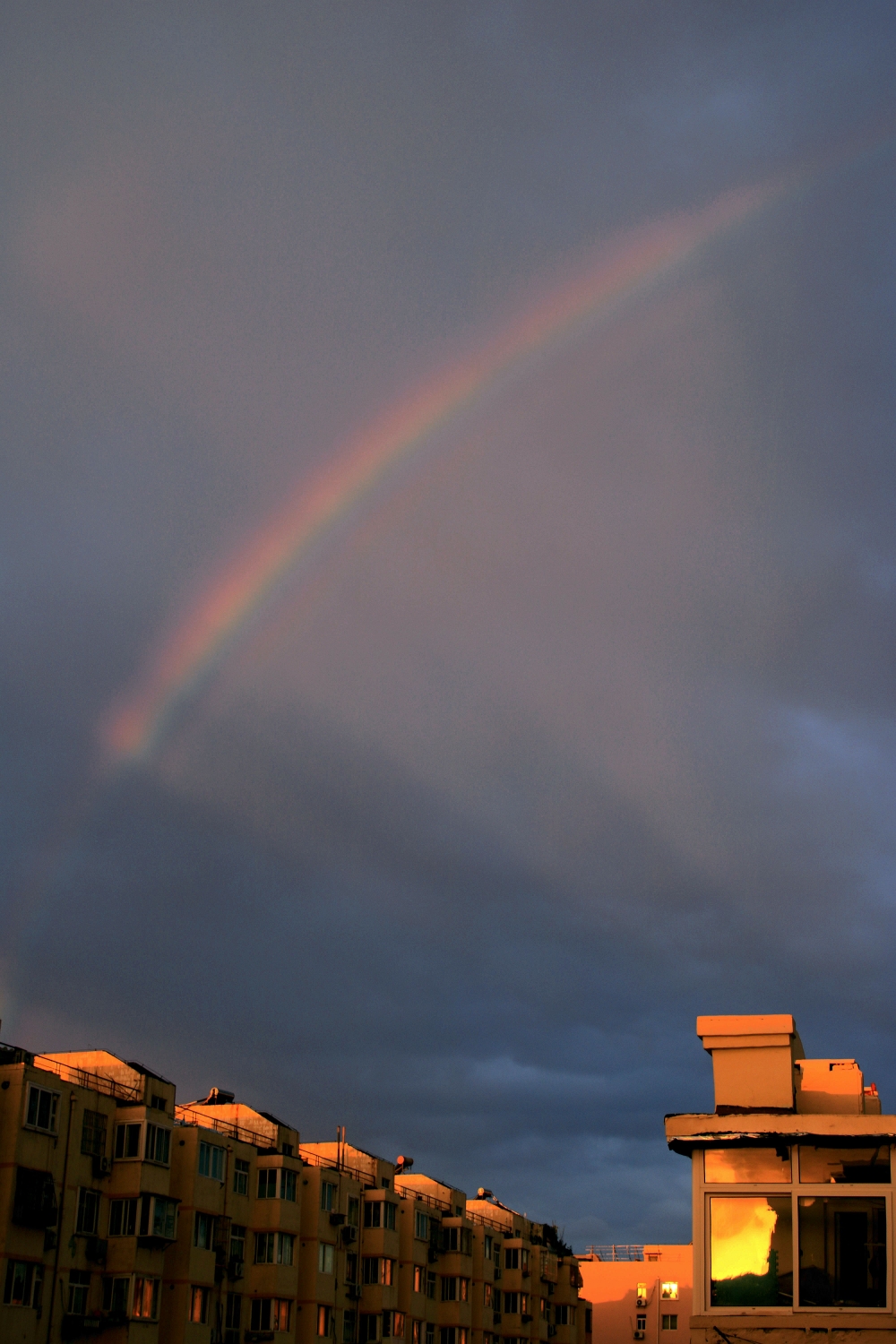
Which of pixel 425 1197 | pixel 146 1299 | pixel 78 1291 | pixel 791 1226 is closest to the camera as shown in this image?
pixel 791 1226

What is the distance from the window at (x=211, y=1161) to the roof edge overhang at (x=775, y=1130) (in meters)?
38.2

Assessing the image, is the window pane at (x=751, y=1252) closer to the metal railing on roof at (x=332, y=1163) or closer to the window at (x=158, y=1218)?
the window at (x=158, y=1218)

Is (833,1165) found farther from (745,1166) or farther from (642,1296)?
Answer: (642,1296)

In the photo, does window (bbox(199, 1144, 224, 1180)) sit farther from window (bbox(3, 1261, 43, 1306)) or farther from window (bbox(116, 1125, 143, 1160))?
window (bbox(3, 1261, 43, 1306))

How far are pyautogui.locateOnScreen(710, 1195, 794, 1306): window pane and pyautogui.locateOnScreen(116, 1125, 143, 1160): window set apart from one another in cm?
3499

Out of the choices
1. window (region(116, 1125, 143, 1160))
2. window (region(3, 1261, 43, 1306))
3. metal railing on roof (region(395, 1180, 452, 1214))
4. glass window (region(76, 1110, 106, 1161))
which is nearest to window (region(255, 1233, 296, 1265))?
window (region(116, 1125, 143, 1160))

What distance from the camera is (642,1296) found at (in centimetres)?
11381

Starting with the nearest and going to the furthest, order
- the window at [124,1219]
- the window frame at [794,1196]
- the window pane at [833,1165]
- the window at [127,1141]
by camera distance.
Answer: the window frame at [794,1196] < the window pane at [833,1165] < the window at [124,1219] < the window at [127,1141]

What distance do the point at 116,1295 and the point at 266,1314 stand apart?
1183 centimetres

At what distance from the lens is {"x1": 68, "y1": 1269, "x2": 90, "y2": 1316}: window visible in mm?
52844

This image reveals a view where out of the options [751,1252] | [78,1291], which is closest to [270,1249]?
[78,1291]

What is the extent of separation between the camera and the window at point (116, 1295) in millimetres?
54000

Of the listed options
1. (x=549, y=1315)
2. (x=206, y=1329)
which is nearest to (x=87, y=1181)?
(x=206, y=1329)

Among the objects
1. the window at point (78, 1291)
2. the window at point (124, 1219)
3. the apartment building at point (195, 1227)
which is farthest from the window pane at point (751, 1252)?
the window at point (124, 1219)
